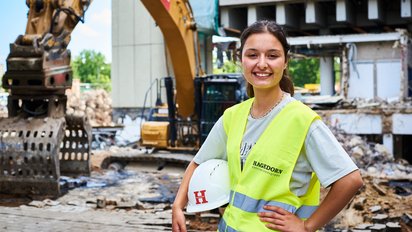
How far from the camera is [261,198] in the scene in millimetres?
2115

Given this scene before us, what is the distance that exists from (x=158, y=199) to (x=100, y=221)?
2.64m

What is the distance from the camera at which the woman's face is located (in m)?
2.18

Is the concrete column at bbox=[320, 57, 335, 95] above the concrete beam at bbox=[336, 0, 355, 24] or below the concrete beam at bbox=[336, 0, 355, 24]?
below

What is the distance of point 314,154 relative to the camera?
6.78 feet

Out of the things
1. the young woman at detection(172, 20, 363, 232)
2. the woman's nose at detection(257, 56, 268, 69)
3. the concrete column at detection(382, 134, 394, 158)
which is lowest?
the concrete column at detection(382, 134, 394, 158)

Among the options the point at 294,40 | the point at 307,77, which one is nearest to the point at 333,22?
the point at 294,40

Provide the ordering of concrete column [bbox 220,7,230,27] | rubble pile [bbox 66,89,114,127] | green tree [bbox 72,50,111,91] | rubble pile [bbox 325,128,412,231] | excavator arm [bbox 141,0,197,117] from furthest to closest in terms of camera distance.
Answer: green tree [bbox 72,50,111,91] < rubble pile [bbox 66,89,114,127] < concrete column [bbox 220,7,230,27] < excavator arm [bbox 141,0,197,117] < rubble pile [bbox 325,128,412,231]

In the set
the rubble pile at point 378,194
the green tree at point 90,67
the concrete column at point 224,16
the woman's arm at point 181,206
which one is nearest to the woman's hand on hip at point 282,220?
the woman's arm at point 181,206

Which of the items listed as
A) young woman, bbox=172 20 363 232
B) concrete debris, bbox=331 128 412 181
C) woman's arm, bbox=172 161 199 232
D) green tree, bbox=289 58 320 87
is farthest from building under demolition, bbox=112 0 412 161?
green tree, bbox=289 58 320 87

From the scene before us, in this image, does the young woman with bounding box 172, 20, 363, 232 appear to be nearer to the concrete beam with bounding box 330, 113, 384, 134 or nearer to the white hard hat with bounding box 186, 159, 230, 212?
the white hard hat with bounding box 186, 159, 230, 212

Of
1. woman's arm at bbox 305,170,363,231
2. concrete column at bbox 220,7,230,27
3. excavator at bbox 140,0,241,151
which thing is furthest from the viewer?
concrete column at bbox 220,7,230,27

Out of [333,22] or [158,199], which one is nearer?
[158,199]

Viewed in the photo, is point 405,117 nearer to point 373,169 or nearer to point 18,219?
point 373,169

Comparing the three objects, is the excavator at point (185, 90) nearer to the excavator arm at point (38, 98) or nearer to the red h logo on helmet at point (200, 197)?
the excavator arm at point (38, 98)
